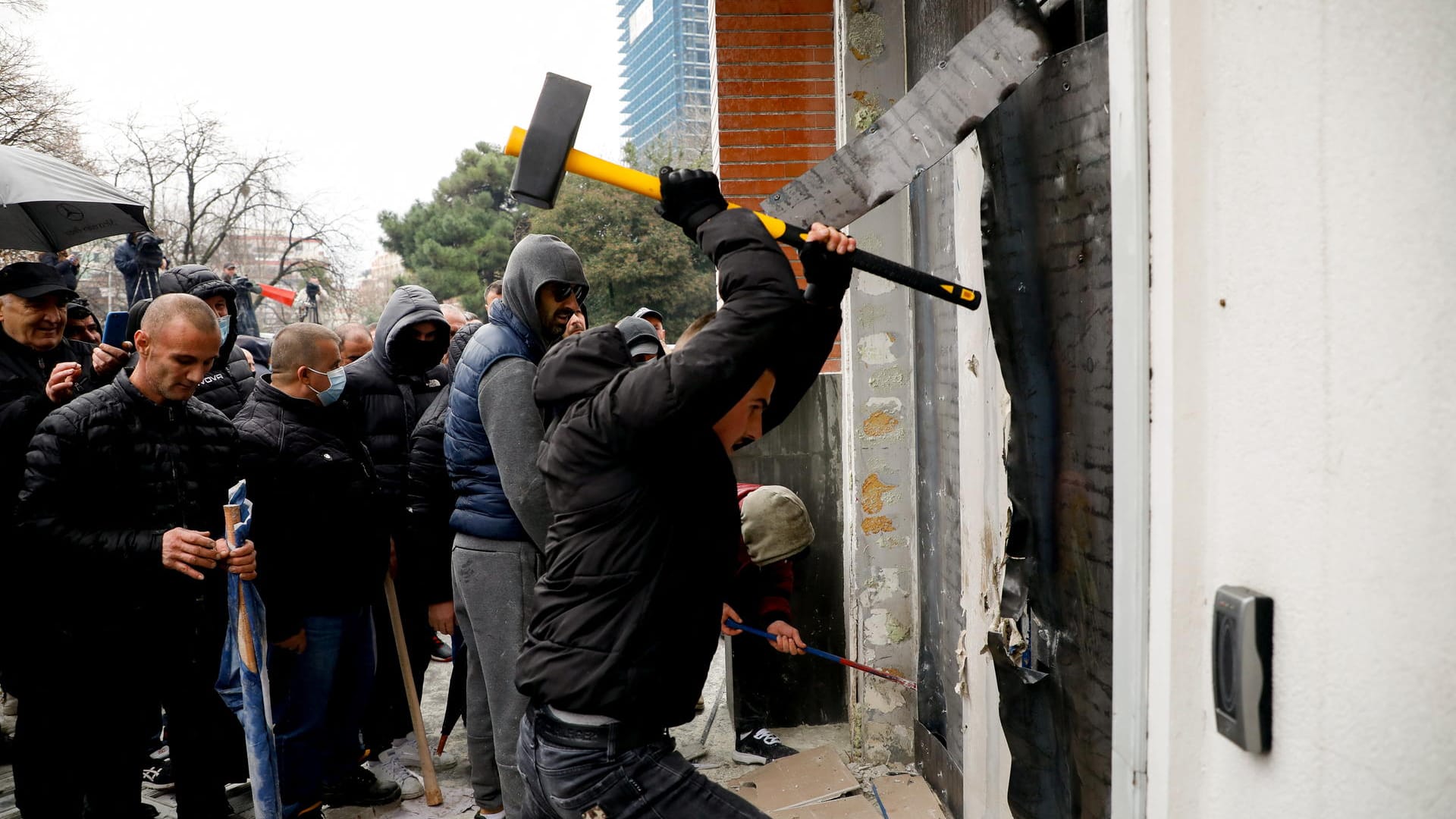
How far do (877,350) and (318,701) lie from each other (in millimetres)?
2559

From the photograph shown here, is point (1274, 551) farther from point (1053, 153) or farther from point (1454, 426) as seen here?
point (1053, 153)

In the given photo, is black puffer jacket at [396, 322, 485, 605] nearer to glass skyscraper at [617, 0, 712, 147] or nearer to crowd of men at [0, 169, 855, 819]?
crowd of men at [0, 169, 855, 819]

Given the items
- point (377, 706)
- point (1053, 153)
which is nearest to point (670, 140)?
point (377, 706)

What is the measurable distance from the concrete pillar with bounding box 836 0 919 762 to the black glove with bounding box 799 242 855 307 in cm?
178

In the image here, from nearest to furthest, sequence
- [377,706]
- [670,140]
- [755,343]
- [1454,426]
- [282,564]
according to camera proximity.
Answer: [1454,426] < [755,343] < [282,564] < [377,706] < [670,140]

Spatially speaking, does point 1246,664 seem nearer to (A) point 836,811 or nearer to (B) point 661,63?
(A) point 836,811

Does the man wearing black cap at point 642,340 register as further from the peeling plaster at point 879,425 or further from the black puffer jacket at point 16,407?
the black puffer jacket at point 16,407

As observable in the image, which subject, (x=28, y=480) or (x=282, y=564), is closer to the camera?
(x=28, y=480)

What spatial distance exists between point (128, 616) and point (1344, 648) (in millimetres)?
3356

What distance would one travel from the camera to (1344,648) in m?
1.02

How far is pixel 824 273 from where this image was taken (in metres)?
1.95

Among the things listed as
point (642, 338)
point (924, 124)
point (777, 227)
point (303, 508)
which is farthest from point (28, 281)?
point (924, 124)

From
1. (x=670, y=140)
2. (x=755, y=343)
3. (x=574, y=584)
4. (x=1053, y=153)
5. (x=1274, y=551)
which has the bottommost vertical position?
(x=574, y=584)

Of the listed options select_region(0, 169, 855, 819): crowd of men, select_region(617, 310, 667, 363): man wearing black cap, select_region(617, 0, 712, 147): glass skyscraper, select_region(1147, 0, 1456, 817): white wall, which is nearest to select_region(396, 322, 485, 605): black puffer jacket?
select_region(0, 169, 855, 819): crowd of men
